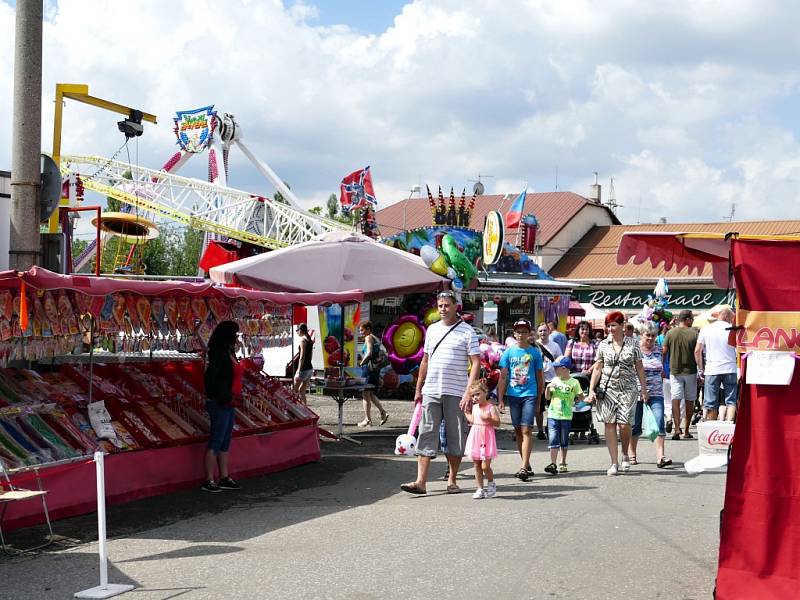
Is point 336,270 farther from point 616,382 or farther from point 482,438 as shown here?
point 482,438

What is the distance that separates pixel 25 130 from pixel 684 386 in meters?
10.5

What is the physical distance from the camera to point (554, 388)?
38.8 ft

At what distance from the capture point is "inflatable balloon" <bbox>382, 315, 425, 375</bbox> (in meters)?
23.5

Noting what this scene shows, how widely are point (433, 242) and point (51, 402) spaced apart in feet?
52.5

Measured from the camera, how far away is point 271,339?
44.1 feet

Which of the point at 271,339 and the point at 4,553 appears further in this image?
the point at 271,339

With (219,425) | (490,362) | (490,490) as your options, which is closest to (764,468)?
(490,490)

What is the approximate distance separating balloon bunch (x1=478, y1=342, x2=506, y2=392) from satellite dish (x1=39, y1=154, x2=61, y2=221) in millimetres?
6177

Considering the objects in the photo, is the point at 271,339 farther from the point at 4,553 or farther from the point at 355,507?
the point at 4,553

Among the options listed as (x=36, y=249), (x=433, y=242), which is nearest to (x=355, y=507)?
(x=36, y=249)

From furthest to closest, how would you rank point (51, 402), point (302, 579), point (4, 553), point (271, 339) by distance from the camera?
point (271, 339) → point (51, 402) → point (4, 553) → point (302, 579)

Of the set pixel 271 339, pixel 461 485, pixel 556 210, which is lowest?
pixel 461 485

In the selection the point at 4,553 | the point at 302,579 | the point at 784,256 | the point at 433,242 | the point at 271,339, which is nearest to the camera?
the point at 784,256

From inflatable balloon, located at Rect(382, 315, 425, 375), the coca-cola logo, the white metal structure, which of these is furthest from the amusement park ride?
the coca-cola logo
